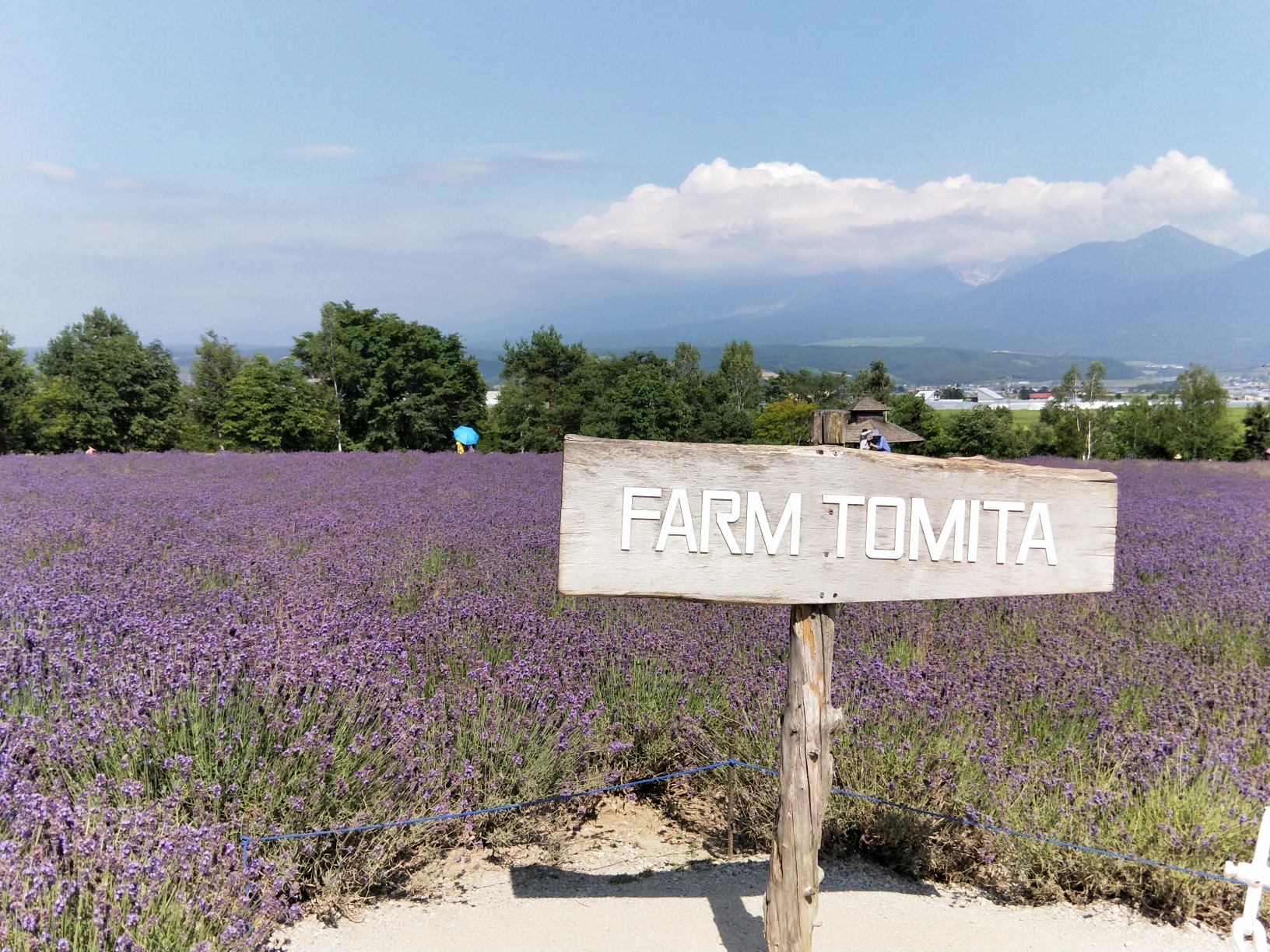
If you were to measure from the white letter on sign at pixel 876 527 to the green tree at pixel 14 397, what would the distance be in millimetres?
38081

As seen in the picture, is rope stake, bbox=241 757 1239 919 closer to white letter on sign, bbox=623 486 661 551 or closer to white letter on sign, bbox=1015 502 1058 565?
white letter on sign, bbox=1015 502 1058 565

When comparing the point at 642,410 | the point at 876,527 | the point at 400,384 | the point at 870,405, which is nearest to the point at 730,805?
the point at 876,527

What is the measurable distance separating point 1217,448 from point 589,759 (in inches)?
1781

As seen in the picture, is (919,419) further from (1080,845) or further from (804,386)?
(1080,845)

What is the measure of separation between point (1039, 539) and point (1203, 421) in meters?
45.6

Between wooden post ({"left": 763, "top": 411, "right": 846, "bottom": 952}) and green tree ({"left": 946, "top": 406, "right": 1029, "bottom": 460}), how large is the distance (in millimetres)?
38200

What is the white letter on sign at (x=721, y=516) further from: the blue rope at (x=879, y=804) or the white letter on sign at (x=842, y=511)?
the blue rope at (x=879, y=804)

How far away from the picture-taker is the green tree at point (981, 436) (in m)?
38.0

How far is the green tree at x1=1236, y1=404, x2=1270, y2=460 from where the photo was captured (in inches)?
1271

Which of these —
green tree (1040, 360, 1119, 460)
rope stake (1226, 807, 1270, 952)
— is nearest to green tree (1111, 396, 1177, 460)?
green tree (1040, 360, 1119, 460)

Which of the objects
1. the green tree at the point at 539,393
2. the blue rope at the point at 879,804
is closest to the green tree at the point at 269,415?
the green tree at the point at 539,393

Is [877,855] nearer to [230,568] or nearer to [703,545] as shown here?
[703,545]

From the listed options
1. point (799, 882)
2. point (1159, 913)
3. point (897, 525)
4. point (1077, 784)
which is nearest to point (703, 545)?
point (897, 525)

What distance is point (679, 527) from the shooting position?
1771 millimetres
